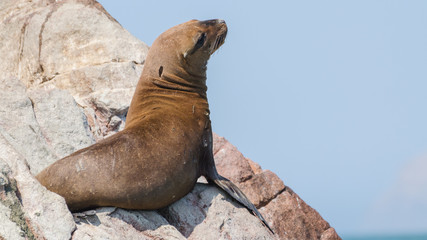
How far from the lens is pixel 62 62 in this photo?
37.9ft

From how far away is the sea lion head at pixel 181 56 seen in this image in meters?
8.71

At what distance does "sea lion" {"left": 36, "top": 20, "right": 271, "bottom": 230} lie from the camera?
7.03 metres

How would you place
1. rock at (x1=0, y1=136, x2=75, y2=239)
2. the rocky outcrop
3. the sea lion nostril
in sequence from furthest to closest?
the sea lion nostril, the rocky outcrop, rock at (x1=0, y1=136, x2=75, y2=239)

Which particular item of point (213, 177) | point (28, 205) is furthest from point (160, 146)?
point (28, 205)

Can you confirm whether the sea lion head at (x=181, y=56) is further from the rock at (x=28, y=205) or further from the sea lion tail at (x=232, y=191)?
the rock at (x=28, y=205)

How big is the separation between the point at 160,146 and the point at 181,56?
168 centimetres

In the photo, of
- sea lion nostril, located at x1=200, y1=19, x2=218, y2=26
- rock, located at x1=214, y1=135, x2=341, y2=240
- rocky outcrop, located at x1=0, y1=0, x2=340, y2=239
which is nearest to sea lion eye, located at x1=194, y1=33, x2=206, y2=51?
sea lion nostril, located at x1=200, y1=19, x2=218, y2=26

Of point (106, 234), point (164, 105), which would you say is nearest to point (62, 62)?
point (164, 105)

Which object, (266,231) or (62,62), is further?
(62,62)

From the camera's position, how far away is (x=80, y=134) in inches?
349

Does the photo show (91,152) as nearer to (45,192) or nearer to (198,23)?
(45,192)

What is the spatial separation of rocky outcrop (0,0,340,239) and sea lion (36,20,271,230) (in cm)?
22

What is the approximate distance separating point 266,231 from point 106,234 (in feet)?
7.66

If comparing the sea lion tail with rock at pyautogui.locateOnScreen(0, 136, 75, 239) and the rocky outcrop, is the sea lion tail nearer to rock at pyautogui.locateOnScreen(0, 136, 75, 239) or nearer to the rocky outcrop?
the rocky outcrop
